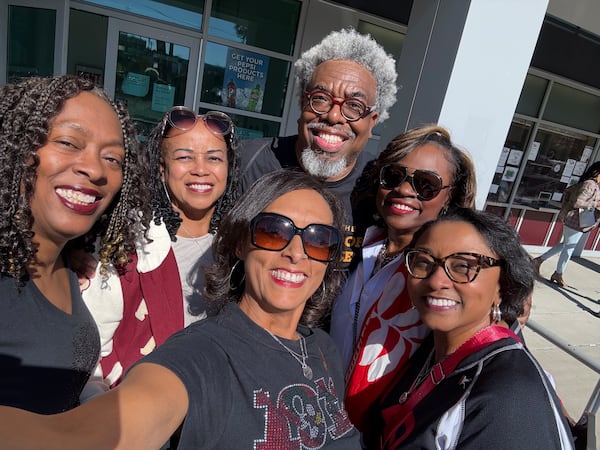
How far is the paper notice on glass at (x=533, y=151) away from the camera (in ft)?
26.8

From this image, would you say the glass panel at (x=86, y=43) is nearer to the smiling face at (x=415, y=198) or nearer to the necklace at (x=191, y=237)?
the necklace at (x=191, y=237)

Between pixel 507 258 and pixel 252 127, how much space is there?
16.9ft

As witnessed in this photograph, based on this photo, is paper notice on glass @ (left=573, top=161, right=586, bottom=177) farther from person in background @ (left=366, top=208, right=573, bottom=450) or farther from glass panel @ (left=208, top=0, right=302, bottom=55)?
person in background @ (left=366, top=208, right=573, bottom=450)

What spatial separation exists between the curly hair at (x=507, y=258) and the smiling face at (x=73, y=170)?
133cm

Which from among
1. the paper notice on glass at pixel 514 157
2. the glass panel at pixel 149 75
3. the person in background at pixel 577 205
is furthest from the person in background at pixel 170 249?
the paper notice on glass at pixel 514 157

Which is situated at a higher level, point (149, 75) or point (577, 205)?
point (149, 75)

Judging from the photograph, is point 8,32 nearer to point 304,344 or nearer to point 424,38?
point 424,38

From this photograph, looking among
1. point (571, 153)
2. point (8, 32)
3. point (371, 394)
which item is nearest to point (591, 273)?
point (571, 153)

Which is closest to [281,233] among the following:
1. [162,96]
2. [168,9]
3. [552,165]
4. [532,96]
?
[162,96]

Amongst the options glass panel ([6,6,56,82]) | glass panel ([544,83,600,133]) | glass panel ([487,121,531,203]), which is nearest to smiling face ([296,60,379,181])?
glass panel ([6,6,56,82])

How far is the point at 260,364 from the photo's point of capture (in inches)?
49.9

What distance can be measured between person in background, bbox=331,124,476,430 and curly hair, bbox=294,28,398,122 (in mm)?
534

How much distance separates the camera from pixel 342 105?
2266mm

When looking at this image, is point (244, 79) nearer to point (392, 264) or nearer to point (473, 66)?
point (473, 66)
